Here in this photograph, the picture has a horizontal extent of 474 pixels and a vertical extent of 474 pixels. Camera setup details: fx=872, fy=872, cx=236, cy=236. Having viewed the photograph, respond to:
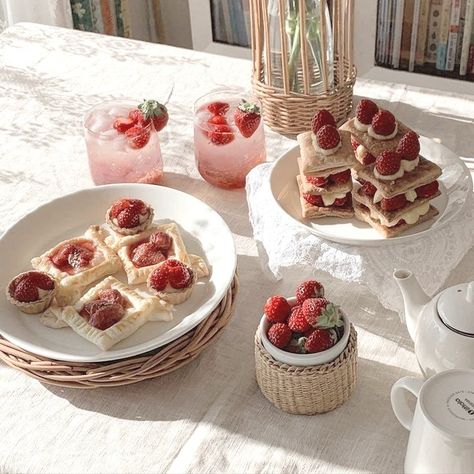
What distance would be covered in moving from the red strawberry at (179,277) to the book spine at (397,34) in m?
1.70

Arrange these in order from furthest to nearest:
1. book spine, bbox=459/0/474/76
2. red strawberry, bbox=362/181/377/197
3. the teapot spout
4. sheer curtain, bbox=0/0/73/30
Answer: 1. book spine, bbox=459/0/474/76
2. sheer curtain, bbox=0/0/73/30
3. red strawberry, bbox=362/181/377/197
4. the teapot spout

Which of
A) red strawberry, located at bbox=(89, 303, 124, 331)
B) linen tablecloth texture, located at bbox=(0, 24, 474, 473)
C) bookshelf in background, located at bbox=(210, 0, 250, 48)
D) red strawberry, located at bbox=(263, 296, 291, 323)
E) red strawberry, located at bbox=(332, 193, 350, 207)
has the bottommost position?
bookshelf in background, located at bbox=(210, 0, 250, 48)

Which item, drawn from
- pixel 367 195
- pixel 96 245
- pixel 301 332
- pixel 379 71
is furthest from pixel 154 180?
pixel 379 71

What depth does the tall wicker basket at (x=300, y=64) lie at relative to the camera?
158cm

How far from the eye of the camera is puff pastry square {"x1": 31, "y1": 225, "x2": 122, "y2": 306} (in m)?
1.29

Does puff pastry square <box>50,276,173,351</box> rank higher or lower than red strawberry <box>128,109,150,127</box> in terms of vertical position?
lower

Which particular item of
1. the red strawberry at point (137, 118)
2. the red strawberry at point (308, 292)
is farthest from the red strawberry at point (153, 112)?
the red strawberry at point (308, 292)

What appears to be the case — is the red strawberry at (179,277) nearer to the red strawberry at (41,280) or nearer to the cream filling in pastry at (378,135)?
the red strawberry at (41,280)

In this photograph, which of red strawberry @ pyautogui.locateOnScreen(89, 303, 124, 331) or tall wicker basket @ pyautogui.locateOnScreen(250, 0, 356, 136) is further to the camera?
tall wicker basket @ pyautogui.locateOnScreen(250, 0, 356, 136)

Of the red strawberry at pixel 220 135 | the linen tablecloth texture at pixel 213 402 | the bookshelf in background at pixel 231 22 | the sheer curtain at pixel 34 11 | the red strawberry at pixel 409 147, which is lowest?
the bookshelf in background at pixel 231 22

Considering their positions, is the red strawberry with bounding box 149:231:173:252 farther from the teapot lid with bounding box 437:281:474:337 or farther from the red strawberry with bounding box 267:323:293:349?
the teapot lid with bounding box 437:281:474:337

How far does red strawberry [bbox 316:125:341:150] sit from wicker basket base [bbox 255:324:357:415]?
326 mm

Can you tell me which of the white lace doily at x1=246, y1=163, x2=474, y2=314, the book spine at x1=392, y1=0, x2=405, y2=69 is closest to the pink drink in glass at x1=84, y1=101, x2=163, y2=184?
the white lace doily at x1=246, y1=163, x2=474, y2=314

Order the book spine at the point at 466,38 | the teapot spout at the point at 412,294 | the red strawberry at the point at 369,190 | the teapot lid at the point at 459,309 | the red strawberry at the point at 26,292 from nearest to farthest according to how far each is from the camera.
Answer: the teapot lid at the point at 459,309 → the teapot spout at the point at 412,294 → the red strawberry at the point at 26,292 → the red strawberry at the point at 369,190 → the book spine at the point at 466,38
